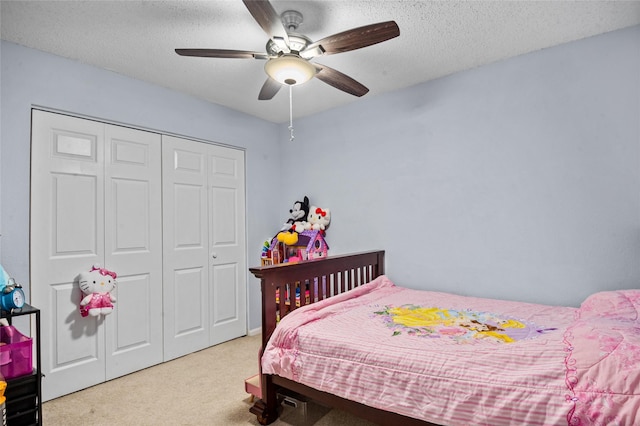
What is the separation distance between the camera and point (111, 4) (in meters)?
1.89

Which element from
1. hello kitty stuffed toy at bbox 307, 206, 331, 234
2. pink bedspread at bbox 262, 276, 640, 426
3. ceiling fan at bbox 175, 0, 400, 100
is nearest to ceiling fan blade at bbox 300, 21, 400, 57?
ceiling fan at bbox 175, 0, 400, 100

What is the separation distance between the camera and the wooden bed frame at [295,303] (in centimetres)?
170

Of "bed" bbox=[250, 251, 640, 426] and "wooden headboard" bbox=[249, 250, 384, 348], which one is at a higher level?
"wooden headboard" bbox=[249, 250, 384, 348]

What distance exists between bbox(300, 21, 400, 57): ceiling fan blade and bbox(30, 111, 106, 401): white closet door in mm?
1832

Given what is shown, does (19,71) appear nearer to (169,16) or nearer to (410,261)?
(169,16)

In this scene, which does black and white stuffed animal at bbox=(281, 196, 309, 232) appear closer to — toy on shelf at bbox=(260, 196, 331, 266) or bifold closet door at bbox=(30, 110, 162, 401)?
toy on shelf at bbox=(260, 196, 331, 266)

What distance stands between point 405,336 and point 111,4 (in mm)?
2394

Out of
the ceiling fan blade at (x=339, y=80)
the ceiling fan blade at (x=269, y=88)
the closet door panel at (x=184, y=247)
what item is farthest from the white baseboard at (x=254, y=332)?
the ceiling fan blade at (x=339, y=80)

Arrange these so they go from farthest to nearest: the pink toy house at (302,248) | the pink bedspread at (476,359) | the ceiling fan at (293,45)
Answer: the pink toy house at (302,248) < the ceiling fan at (293,45) < the pink bedspread at (476,359)

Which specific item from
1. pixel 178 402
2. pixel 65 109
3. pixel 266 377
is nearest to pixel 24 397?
pixel 178 402

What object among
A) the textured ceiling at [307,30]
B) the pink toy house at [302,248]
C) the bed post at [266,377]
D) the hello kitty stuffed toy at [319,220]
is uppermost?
the textured ceiling at [307,30]

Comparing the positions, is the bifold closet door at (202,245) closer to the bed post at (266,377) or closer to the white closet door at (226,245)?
the white closet door at (226,245)

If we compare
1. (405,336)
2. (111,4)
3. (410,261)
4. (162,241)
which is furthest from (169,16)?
(410,261)

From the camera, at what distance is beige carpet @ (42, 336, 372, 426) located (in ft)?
6.72
